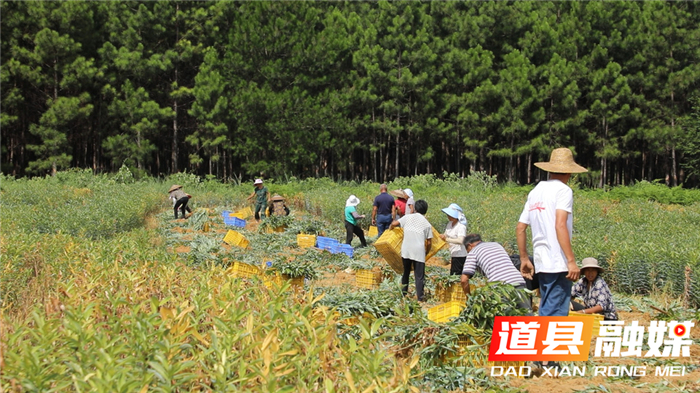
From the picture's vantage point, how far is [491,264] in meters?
5.75

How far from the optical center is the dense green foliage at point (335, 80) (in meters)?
30.8

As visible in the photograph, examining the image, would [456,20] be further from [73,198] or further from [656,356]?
[656,356]

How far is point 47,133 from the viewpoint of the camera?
29250 mm

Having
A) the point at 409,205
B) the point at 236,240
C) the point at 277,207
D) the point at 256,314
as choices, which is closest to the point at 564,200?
the point at 256,314

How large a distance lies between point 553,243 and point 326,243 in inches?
288

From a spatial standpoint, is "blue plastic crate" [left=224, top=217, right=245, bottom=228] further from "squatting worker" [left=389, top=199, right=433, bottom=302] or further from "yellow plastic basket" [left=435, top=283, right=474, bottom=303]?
"yellow plastic basket" [left=435, top=283, right=474, bottom=303]

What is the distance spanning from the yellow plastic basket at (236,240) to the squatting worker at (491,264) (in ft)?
21.7

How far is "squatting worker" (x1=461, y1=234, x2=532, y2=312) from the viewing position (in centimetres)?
562

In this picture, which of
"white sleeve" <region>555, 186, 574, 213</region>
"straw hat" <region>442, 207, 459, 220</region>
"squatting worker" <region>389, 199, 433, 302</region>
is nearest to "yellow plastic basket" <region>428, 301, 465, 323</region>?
"white sleeve" <region>555, 186, 574, 213</region>

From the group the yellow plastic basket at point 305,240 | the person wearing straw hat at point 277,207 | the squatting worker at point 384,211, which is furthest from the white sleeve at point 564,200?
the person wearing straw hat at point 277,207

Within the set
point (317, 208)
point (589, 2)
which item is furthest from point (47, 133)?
point (589, 2)

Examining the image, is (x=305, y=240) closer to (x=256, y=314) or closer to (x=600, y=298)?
(x=600, y=298)

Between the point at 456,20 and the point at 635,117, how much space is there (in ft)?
39.7

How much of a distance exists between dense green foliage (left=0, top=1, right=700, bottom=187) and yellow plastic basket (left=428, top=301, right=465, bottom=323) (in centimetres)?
2588
